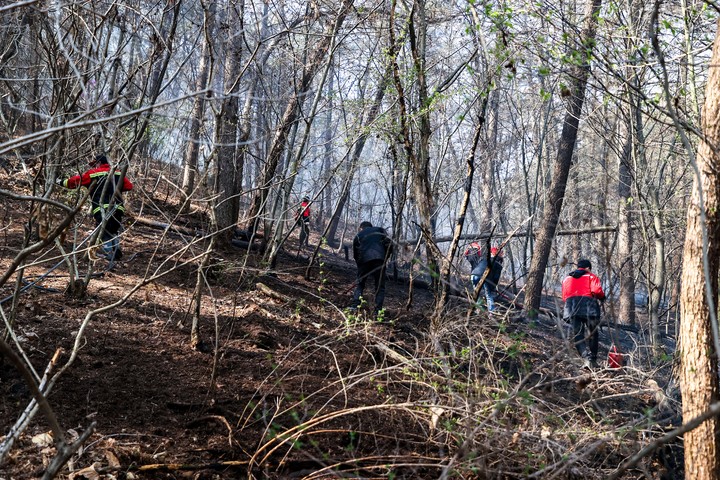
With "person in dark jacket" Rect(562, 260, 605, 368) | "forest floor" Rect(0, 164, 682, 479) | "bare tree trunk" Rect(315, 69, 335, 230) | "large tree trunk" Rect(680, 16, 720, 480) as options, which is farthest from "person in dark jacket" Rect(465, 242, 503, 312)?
"large tree trunk" Rect(680, 16, 720, 480)

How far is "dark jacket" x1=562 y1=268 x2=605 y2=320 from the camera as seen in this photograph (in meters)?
9.49

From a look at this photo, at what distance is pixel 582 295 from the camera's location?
9.59 m

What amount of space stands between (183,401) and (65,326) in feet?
5.09

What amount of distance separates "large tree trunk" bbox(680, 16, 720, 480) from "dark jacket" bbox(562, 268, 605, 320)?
4878 mm

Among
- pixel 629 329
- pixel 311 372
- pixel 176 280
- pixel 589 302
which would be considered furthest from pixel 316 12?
pixel 629 329

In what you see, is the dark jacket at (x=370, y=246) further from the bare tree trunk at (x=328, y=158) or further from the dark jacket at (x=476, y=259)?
the dark jacket at (x=476, y=259)

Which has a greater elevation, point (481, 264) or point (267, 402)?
point (481, 264)

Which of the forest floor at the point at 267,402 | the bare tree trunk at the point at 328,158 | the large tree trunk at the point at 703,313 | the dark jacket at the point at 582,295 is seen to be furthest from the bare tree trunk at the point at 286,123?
the large tree trunk at the point at 703,313

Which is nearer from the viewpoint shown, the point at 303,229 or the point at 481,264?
the point at 481,264

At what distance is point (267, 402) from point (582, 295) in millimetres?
6111

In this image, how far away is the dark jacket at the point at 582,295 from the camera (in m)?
9.49

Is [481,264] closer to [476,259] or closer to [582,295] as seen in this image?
[476,259]

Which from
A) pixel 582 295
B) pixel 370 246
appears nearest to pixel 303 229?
pixel 370 246

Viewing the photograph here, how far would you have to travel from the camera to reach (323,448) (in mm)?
4605
